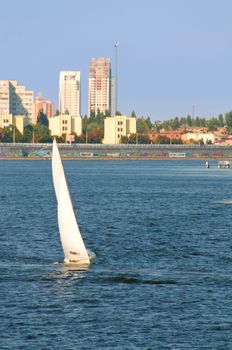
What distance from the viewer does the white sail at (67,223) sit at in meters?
64.9

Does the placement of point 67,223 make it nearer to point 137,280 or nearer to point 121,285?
point 137,280

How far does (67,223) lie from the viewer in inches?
2596

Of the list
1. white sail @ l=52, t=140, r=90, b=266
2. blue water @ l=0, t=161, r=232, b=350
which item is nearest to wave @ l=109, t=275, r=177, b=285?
blue water @ l=0, t=161, r=232, b=350

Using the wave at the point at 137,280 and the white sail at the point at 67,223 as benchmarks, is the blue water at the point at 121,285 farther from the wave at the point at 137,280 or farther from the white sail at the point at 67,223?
the white sail at the point at 67,223

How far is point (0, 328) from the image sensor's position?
48438 mm

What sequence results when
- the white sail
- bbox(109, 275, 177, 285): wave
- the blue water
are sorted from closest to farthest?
the blue water
bbox(109, 275, 177, 285): wave
the white sail

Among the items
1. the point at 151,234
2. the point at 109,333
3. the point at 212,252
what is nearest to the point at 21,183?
the point at 151,234

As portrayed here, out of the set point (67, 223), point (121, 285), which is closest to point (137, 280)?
point (121, 285)

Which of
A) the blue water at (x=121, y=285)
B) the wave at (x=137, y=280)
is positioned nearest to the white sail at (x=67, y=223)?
the blue water at (x=121, y=285)

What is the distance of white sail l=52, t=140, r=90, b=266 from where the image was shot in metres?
64.9

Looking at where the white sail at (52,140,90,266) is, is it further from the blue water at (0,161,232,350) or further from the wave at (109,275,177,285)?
the wave at (109,275,177,285)

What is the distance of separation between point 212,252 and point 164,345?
→ 93.3ft

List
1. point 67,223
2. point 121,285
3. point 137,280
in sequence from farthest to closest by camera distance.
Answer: point 67,223
point 137,280
point 121,285

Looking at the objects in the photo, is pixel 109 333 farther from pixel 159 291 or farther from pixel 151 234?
pixel 151 234
